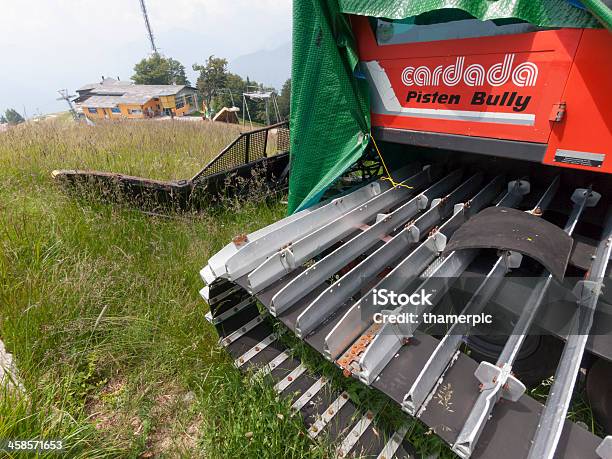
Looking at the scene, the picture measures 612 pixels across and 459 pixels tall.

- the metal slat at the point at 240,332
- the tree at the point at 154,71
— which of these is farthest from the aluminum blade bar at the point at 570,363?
the tree at the point at 154,71

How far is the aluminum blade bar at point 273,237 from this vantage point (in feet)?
6.51

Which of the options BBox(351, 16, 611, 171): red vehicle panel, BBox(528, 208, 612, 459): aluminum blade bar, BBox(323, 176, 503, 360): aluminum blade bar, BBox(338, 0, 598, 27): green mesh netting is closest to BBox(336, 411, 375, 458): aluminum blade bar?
BBox(323, 176, 503, 360): aluminum blade bar

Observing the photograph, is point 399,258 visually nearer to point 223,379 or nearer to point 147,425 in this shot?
point 223,379

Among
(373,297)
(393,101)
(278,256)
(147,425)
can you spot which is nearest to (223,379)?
(147,425)

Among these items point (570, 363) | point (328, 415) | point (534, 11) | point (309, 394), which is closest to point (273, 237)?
point (309, 394)

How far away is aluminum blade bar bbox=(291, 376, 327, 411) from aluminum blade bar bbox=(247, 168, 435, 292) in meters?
0.75

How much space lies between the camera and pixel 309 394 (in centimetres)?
198

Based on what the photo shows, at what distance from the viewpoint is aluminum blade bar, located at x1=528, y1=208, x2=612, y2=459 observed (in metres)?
1.17

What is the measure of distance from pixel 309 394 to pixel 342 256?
91cm

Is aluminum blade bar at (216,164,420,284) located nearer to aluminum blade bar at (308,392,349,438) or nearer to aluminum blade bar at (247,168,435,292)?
aluminum blade bar at (247,168,435,292)

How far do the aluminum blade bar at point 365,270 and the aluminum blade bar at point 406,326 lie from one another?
30 centimetres

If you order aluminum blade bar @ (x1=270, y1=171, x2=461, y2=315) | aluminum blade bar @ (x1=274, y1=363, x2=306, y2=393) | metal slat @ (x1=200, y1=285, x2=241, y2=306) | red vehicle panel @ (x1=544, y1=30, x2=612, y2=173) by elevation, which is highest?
red vehicle panel @ (x1=544, y1=30, x2=612, y2=173)

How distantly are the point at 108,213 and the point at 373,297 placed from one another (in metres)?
3.09

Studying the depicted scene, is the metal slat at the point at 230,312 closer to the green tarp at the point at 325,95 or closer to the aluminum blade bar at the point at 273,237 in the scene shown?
the aluminum blade bar at the point at 273,237
